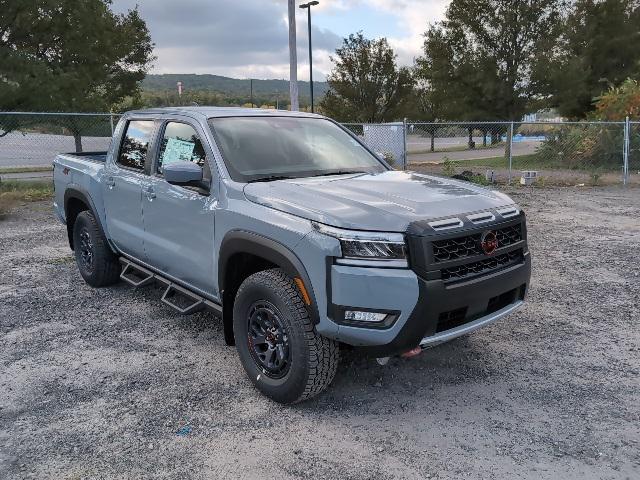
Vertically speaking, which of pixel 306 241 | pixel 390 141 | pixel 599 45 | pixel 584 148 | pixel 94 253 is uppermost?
pixel 599 45

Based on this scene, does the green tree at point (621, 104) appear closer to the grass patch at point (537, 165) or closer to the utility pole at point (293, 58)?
the grass patch at point (537, 165)

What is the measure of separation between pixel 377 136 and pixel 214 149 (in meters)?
12.7

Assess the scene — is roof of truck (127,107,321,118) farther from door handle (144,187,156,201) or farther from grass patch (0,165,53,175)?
grass patch (0,165,53,175)

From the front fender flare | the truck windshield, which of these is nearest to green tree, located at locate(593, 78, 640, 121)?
the truck windshield

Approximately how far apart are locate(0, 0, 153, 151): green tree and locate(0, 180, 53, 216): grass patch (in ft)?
5.20

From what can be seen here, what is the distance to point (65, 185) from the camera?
6188 millimetres

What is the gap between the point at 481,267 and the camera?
3328 mm

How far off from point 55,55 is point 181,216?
49.3 ft

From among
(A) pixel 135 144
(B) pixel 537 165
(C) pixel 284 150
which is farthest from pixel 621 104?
(A) pixel 135 144

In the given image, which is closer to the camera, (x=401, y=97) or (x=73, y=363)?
(x=73, y=363)

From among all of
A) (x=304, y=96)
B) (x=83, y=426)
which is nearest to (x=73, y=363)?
(x=83, y=426)

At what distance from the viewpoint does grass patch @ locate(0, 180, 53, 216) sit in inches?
482

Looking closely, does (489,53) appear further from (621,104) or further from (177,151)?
(177,151)

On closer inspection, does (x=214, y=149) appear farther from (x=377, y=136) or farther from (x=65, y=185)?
(x=377, y=136)
